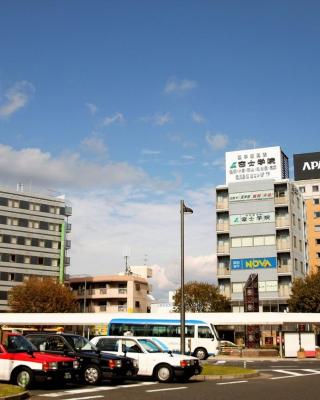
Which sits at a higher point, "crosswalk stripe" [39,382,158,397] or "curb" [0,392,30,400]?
"curb" [0,392,30,400]

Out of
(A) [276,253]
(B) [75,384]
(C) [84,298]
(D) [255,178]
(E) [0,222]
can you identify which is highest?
(D) [255,178]

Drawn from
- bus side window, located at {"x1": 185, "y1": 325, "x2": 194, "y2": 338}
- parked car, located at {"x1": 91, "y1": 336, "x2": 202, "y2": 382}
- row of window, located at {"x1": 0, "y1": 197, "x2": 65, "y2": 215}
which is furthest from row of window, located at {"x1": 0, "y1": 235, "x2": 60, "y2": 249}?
parked car, located at {"x1": 91, "y1": 336, "x2": 202, "y2": 382}

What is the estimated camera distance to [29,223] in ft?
300

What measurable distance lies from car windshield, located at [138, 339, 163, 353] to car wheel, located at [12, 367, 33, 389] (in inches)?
202

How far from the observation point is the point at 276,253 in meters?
76.5

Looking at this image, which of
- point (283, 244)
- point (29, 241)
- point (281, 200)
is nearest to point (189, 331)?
point (283, 244)

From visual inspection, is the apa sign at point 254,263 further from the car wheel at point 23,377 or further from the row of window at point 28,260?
the car wheel at point 23,377

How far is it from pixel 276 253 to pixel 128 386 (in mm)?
59685

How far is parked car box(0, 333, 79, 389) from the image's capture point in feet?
56.9

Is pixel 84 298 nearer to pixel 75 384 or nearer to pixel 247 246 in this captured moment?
pixel 247 246

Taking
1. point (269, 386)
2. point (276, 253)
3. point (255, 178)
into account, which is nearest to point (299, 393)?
point (269, 386)

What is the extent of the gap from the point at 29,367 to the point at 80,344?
319cm

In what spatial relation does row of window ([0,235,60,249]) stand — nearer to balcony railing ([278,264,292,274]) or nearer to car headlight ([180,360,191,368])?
balcony railing ([278,264,292,274])

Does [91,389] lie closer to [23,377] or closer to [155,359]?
[23,377]
